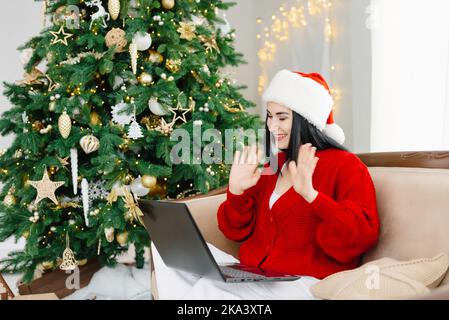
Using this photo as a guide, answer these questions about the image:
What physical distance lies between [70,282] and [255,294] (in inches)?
64.5

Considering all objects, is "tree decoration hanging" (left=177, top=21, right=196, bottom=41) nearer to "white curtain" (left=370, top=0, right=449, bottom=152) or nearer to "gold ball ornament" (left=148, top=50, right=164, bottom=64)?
"gold ball ornament" (left=148, top=50, right=164, bottom=64)

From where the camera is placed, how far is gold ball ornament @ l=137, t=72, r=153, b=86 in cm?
209

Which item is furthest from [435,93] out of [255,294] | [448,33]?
[255,294]

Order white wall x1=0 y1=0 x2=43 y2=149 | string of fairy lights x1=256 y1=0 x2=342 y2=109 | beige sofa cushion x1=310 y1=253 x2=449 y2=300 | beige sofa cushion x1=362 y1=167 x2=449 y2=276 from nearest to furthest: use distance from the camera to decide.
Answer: beige sofa cushion x1=310 y1=253 x2=449 y2=300
beige sofa cushion x1=362 y1=167 x2=449 y2=276
string of fairy lights x1=256 y1=0 x2=342 y2=109
white wall x1=0 y1=0 x2=43 y2=149

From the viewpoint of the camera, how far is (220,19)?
2404mm

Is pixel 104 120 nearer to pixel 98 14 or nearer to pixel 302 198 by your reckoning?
pixel 98 14

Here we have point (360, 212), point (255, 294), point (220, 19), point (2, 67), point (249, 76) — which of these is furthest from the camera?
point (249, 76)

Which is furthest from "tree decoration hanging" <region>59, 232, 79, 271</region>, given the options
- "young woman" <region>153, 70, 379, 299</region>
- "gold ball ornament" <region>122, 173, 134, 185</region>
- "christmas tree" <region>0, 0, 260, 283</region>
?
"young woman" <region>153, 70, 379, 299</region>

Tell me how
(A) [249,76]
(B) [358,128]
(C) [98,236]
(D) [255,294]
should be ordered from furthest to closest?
(A) [249,76] → (B) [358,128] → (C) [98,236] → (D) [255,294]

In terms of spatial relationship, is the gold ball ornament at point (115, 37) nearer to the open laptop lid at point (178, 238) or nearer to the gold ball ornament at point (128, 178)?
the gold ball ornament at point (128, 178)

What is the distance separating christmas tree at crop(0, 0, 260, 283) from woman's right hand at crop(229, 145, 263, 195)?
70 cm

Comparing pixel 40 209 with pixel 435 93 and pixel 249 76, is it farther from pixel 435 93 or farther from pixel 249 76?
pixel 249 76

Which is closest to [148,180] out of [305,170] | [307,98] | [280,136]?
[280,136]

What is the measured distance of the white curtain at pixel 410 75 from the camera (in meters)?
2.21
